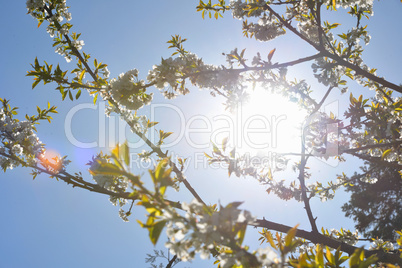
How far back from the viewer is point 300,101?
4.28 metres

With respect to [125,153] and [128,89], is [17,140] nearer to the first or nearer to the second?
[128,89]

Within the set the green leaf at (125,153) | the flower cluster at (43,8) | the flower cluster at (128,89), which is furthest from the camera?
the flower cluster at (43,8)

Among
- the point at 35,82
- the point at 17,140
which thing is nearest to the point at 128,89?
the point at 35,82

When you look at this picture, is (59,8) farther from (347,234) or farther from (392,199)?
(392,199)

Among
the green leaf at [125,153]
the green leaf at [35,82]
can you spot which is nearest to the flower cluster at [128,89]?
the green leaf at [35,82]

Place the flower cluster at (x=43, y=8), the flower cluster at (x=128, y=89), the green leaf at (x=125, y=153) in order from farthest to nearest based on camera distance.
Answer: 1. the flower cluster at (x=43, y=8)
2. the flower cluster at (x=128, y=89)
3. the green leaf at (x=125, y=153)

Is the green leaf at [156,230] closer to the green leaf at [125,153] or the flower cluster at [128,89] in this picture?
the green leaf at [125,153]

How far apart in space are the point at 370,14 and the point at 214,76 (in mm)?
2562

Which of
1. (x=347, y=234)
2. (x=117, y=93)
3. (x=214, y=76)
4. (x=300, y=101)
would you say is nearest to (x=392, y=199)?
(x=347, y=234)

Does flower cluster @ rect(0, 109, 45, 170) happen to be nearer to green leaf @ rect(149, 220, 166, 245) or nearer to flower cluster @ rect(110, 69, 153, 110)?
flower cluster @ rect(110, 69, 153, 110)

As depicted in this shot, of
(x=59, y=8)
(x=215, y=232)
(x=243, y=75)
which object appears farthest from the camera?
(x=59, y=8)

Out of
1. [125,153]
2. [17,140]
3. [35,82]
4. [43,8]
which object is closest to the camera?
[125,153]

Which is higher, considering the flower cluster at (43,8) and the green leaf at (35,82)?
the flower cluster at (43,8)

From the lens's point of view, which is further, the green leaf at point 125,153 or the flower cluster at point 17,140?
the flower cluster at point 17,140
